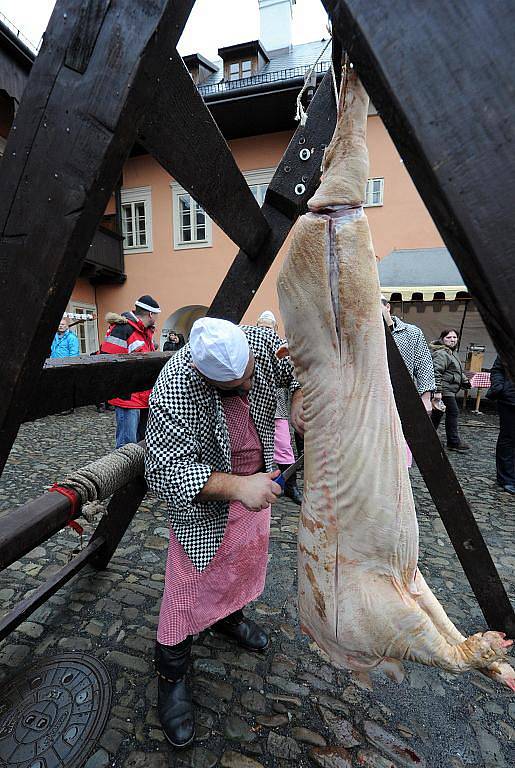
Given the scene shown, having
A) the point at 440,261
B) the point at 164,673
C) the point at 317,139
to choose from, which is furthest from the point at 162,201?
the point at 164,673

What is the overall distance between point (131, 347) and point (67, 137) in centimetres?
454

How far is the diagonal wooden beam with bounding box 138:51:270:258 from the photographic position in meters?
1.15

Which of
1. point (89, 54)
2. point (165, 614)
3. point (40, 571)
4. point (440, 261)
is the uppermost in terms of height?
point (440, 261)

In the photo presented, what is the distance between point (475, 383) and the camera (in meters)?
9.23

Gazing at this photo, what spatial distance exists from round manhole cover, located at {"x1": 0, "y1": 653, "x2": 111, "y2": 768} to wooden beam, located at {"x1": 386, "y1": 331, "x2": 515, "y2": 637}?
6.31 feet

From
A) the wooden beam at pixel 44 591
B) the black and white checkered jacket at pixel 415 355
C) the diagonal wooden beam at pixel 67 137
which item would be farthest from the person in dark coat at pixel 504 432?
the diagonal wooden beam at pixel 67 137

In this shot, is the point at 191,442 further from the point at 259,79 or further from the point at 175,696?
the point at 259,79

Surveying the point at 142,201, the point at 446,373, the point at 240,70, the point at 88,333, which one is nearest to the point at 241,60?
the point at 240,70

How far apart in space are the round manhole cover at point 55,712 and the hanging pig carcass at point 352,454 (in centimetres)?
135

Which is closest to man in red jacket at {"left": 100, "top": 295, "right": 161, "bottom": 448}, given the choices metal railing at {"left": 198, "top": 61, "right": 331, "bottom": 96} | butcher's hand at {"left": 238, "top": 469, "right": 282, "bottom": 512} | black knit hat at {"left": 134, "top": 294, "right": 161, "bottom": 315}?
black knit hat at {"left": 134, "top": 294, "right": 161, "bottom": 315}

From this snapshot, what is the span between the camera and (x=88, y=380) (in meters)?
1.54

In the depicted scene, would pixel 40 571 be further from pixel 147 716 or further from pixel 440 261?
pixel 440 261

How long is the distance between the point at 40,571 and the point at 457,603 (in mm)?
3038

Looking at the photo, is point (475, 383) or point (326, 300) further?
point (475, 383)
